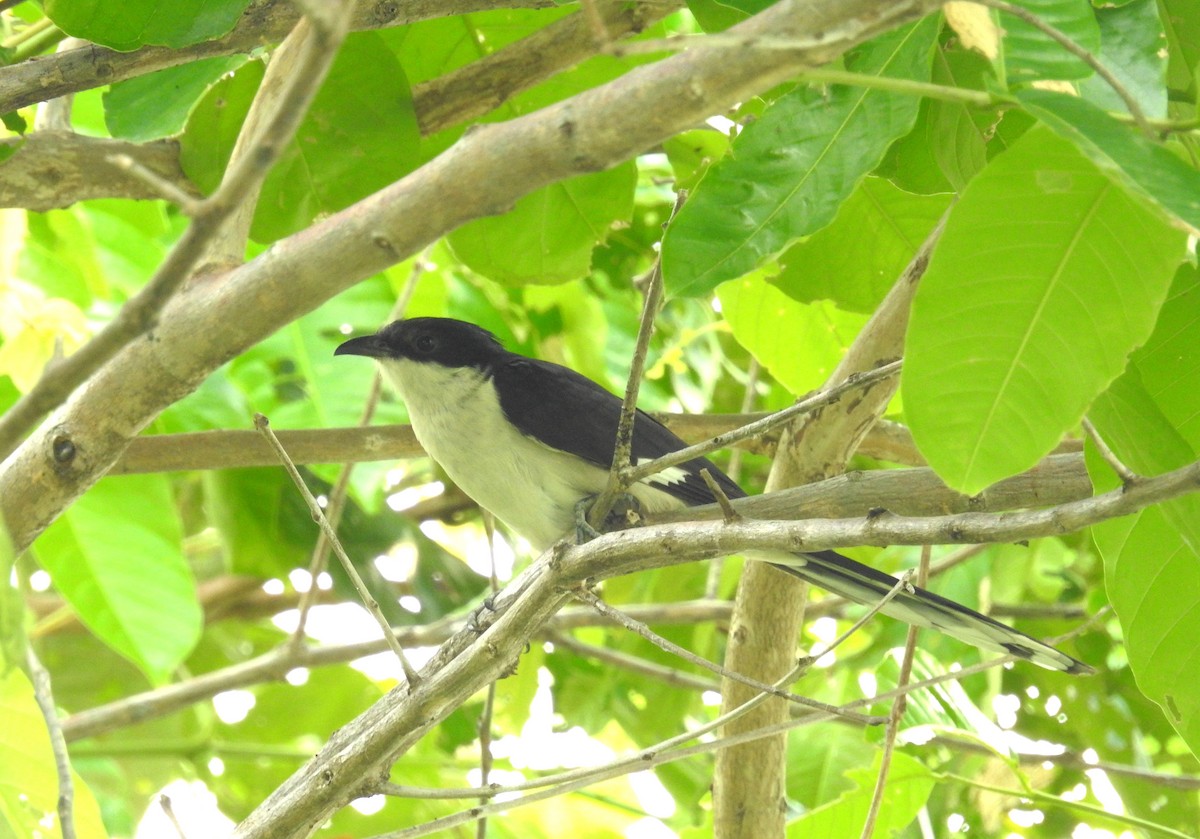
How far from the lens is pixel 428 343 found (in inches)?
163

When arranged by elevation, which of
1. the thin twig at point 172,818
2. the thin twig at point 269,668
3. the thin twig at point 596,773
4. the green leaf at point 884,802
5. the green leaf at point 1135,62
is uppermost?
the green leaf at point 1135,62

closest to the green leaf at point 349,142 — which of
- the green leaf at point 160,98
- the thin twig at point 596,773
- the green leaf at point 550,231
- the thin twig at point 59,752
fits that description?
the green leaf at point 160,98

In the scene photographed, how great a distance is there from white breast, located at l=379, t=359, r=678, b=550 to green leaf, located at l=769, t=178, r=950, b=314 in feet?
3.09

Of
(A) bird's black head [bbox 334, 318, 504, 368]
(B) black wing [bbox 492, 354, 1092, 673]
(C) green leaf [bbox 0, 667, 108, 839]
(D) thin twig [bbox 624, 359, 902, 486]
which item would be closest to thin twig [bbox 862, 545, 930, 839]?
(B) black wing [bbox 492, 354, 1092, 673]

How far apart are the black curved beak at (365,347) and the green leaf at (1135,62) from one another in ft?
9.29

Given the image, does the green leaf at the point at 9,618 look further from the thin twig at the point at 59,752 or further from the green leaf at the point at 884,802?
the green leaf at the point at 884,802

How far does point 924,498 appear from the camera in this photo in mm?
2484

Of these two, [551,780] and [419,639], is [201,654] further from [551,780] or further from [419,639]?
[551,780]

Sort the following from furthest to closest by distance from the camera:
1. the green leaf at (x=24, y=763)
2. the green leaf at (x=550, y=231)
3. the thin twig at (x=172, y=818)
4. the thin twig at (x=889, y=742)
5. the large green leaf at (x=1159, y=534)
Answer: the green leaf at (x=550, y=231), the thin twig at (x=889, y=742), the thin twig at (x=172, y=818), the green leaf at (x=24, y=763), the large green leaf at (x=1159, y=534)

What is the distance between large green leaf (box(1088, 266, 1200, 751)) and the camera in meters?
1.72

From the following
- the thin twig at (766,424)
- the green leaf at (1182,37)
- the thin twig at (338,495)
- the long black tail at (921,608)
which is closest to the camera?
the thin twig at (766,424)

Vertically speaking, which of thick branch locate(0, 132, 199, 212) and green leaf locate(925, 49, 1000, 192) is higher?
thick branch locate(0, 132, 199, 212)

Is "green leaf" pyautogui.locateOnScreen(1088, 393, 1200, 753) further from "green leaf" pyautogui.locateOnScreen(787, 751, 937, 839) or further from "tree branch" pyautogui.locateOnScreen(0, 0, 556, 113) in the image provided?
"tree branch" pyautogui.locateOnScreen(0, 0, 556, 113)

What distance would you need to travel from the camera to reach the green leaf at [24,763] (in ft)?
7.01
